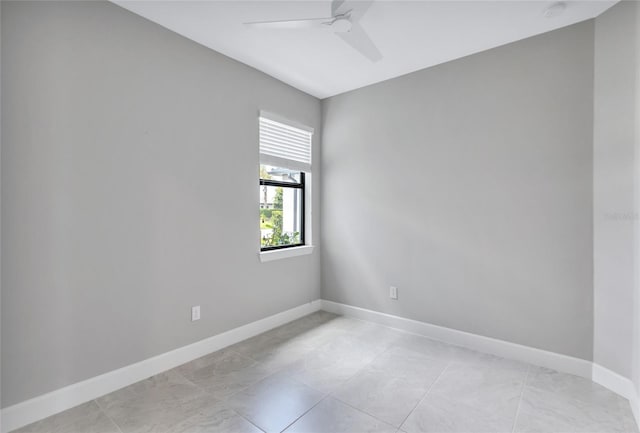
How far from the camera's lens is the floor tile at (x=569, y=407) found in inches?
68.4

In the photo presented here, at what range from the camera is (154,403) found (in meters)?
1.94

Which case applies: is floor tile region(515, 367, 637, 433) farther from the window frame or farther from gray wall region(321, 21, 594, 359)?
the window frame

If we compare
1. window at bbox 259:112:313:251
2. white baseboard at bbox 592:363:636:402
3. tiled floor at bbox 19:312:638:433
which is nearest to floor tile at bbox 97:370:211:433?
tiled floor at bbox 19:312:638:433

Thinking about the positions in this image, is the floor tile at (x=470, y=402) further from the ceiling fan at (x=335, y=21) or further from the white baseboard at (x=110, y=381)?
the ceiling fan at (x=335, y=21)

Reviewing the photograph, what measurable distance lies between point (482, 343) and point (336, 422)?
162 cm

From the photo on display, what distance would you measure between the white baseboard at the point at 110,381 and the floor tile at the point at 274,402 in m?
0.70

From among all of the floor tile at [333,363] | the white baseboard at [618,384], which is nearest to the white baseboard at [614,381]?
the white baseboard at [618,384]

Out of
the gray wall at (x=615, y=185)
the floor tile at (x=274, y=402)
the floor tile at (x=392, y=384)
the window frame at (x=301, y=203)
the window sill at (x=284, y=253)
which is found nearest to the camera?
the floor tile at (x=274, y=402)

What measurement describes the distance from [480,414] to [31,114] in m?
3.19

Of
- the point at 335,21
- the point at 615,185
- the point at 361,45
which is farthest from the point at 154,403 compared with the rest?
→ the point at 615,185

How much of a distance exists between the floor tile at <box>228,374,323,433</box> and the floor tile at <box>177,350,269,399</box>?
0.09 metres

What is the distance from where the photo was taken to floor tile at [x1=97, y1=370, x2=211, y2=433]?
1.77 metres

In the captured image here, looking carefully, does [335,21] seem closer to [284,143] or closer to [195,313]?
[284,143]

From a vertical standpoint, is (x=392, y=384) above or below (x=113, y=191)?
below
